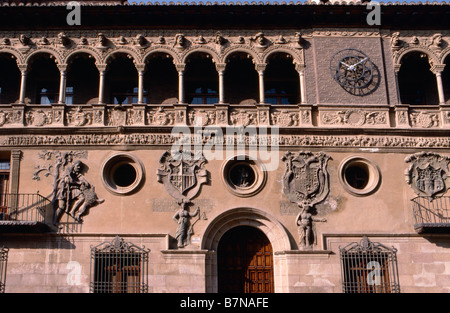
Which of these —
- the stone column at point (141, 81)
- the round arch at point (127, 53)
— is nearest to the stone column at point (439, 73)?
the stone column at point (141, 81)

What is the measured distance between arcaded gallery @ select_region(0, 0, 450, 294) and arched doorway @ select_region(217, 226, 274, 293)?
0.05 m

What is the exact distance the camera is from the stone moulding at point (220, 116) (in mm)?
18375

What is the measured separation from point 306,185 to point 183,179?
4.29 m

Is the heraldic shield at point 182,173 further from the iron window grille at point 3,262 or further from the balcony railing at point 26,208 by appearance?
the iron window grille at point 3,262

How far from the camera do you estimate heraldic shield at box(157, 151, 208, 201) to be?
57.8 ft

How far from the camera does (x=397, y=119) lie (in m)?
18.6

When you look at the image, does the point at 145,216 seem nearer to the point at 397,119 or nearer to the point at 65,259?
the point at 65,259

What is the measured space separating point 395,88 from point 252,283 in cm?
895

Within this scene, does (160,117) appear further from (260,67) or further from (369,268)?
(369,268)

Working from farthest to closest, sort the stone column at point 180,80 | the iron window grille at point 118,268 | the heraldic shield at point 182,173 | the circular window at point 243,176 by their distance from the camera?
the stone column at point 180,80
the circular window at point 243,176
the heraldic shield at point 182,173
the iron window grille at point 118,268

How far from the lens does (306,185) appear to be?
17.8 meters

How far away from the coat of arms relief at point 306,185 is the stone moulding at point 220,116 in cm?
124

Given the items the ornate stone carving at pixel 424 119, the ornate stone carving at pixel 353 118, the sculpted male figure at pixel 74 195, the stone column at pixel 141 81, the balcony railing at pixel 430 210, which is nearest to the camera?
the sculpted male figure at pixel 74 195

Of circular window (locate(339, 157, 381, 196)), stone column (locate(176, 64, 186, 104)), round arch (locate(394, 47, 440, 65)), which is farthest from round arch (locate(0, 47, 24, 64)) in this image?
round arch (locate(394, 47, 440, 65))
